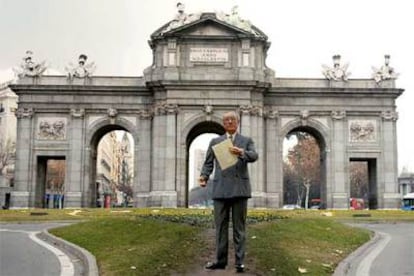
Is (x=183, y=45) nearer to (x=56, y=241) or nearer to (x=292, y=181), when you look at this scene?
(x=56, y=241)

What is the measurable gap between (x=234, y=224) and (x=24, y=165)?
149ft

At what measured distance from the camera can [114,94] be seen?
5588cm

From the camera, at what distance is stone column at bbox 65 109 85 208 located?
179ft

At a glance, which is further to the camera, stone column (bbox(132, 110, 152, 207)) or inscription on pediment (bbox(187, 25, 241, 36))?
stone column (bbox(132, 110, 152, 207))

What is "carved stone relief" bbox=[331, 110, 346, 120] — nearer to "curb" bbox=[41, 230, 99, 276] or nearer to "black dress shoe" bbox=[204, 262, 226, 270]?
"curb" bbox=[41, 230, 99, 276]

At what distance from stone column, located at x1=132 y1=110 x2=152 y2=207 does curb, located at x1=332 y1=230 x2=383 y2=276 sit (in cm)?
3132

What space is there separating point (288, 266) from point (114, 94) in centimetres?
4339

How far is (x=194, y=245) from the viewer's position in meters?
16.3

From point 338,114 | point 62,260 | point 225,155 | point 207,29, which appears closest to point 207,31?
point 207,29

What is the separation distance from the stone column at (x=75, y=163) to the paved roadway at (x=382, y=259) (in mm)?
33457

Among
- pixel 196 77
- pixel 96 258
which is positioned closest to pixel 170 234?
pixel 96 258

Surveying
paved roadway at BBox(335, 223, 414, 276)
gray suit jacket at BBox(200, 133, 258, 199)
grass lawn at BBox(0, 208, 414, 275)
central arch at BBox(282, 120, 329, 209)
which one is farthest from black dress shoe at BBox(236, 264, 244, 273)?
central arch at BBox(282, 120, 329, 209)

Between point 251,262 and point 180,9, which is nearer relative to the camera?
point 251,262

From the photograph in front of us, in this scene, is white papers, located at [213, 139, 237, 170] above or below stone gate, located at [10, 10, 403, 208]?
below
